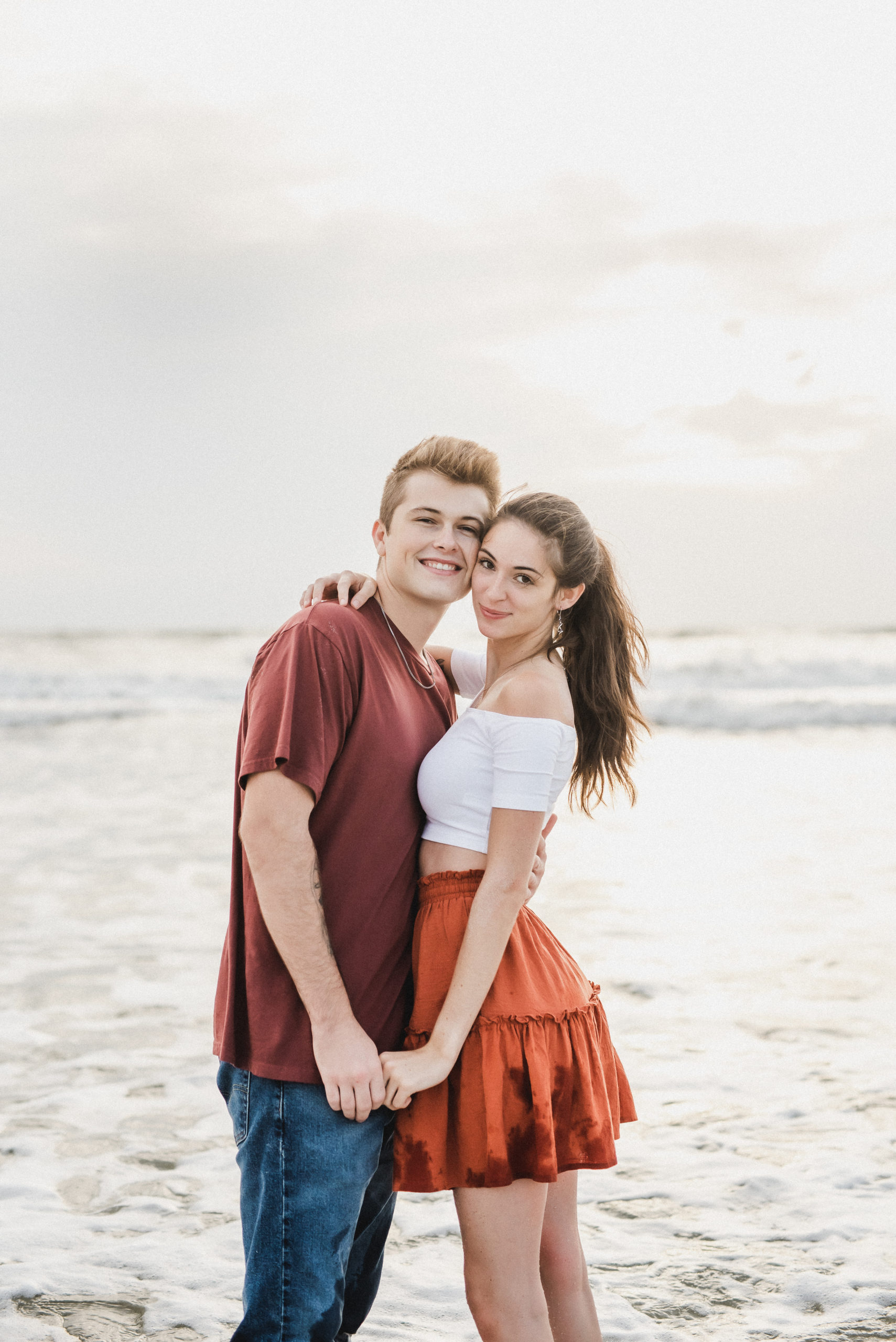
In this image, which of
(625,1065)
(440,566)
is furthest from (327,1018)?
(625,1065)

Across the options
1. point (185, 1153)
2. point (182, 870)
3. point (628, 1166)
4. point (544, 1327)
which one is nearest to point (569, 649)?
point (544, 1327)

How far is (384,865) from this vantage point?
7.75 feet

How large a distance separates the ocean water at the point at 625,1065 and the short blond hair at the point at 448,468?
2.29 m

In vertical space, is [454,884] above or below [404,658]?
below

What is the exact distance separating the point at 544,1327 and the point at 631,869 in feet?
20.6

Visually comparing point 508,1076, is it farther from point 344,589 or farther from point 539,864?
point 344,589

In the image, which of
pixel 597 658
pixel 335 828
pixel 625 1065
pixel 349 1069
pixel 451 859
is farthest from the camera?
pixel 625 1065

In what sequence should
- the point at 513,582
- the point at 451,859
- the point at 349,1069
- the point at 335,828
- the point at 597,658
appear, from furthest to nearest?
the point at 597,658 < the point at 513,582 < the point at 451,859 < the point at 335,828 < the point at 349,1069

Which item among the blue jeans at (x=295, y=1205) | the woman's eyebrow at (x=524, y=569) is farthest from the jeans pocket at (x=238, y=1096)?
the woman's eyebrow at (x=524, y=569)

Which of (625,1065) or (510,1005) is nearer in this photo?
(510,1005)

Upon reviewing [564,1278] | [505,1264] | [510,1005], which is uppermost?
[510,1005]

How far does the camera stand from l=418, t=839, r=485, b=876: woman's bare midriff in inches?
94.7

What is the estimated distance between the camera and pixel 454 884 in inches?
94.0

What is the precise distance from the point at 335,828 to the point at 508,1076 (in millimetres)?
618
